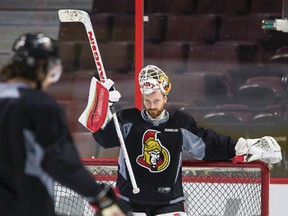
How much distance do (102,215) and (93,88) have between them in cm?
148

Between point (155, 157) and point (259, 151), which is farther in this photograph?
point (259, 151)

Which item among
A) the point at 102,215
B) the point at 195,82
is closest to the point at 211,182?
the point at 195,82

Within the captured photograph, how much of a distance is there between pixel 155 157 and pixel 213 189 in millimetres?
845

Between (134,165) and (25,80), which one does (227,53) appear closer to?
(134,165)

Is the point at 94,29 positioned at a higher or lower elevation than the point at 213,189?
higher

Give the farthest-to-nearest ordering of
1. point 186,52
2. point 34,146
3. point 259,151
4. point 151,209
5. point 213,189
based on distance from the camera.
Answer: point 186,52 < point 213,189 < point 259,151 < point 151,209 < point 34,146

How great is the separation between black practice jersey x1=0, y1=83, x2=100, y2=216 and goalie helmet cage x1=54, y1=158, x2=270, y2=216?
1.84m

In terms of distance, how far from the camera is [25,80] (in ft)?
9.62

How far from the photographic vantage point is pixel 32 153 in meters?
2.88

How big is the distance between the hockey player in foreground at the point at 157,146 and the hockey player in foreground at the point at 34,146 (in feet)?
4.36

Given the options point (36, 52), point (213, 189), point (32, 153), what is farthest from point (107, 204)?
point (213, 189)

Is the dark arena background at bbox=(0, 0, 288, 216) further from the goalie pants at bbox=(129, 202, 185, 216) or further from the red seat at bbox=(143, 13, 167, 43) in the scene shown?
the goalie pants at bbox=(129, 202, 185, 216)

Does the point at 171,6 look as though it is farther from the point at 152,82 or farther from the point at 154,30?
the point at 152,82

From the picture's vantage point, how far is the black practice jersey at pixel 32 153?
9.31ft
